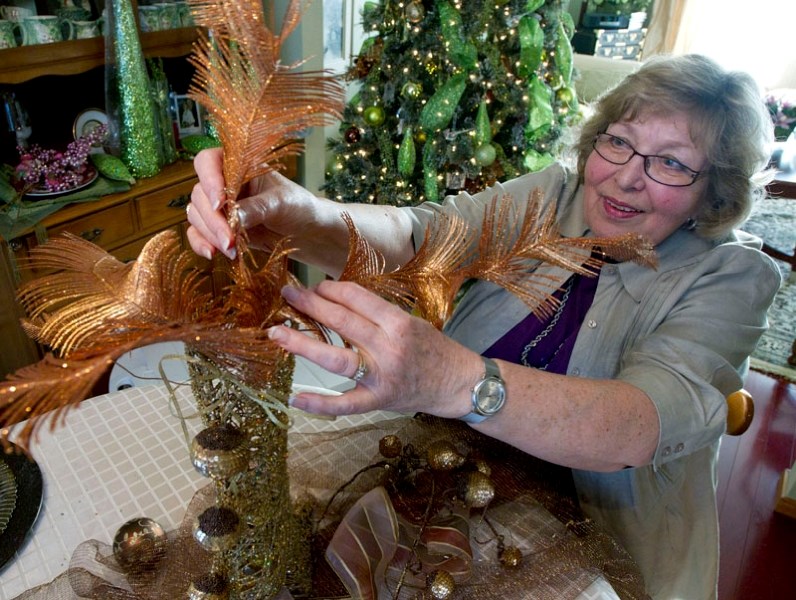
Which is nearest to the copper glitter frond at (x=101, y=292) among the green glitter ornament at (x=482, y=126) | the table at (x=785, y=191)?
the green glitter ornament at (x=482, y=126)

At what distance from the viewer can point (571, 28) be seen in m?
2.48

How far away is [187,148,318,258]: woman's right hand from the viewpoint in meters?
0.61

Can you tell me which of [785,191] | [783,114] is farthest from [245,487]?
→ [783,114]

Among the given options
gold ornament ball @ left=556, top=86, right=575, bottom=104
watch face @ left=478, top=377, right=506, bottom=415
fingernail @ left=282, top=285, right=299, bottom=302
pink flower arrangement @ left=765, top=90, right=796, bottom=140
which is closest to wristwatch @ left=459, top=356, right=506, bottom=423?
watch face @ left=478, top=377, right=506, bottom=415

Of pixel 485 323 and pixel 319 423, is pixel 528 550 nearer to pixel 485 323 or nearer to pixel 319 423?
pixel 319 423

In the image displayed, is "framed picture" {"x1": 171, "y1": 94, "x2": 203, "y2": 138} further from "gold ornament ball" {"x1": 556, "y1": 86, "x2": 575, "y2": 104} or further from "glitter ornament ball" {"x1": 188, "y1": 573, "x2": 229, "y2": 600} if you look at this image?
"glitter ornament ball" {"x1": 188, "y1": 573, "x2": 229, "y2": 600}

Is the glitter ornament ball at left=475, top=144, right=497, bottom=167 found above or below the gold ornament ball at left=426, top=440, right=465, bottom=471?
above

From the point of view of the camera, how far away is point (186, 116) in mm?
2512

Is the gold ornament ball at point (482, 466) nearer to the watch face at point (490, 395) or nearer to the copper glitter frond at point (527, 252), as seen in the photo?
the watch face at point (490, 395)

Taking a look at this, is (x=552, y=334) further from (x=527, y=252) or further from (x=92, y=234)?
(x=92, y=234)

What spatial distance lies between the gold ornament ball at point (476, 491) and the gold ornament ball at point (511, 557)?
6 cm

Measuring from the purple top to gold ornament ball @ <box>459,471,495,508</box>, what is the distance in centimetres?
41

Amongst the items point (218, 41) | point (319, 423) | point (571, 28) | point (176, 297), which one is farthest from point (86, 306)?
point (571, 28)

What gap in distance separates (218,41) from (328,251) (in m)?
0.56
